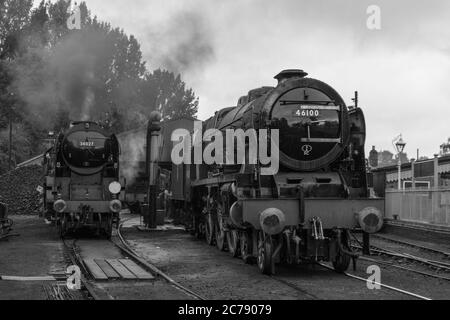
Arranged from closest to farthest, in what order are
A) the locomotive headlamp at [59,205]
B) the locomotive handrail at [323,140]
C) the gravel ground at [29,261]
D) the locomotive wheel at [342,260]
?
the gravel ground at [29,261]
the locomotive wheel at [342,260]
the locomotive handrail at [323,140]
the locomotive headlamp at [59,205]

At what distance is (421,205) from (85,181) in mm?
10948

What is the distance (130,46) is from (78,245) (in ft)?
49.7

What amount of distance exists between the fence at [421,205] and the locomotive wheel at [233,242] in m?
7.73

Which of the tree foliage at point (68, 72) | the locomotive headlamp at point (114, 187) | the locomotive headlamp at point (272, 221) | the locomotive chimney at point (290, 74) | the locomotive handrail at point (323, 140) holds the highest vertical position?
the tree foliage at point (68, 72)

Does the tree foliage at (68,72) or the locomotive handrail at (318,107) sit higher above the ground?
the tree foliage at (68,72)

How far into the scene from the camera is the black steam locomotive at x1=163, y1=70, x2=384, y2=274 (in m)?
9.53

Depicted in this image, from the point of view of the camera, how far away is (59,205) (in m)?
15.9

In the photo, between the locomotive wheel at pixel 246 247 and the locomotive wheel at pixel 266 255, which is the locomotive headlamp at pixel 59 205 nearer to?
the locomotive wheel at pixel 246 247

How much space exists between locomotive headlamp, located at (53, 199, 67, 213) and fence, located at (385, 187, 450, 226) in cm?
A: 1105

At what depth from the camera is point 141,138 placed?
1195 inches

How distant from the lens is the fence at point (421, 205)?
57.1 feet

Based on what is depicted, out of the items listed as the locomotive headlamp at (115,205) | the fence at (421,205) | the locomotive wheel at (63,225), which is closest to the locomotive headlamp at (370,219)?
the fence at (421,205)

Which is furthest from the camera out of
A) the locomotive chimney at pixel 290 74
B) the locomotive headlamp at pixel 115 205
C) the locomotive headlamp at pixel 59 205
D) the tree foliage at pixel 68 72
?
the tree foliage at pixel 68 72
